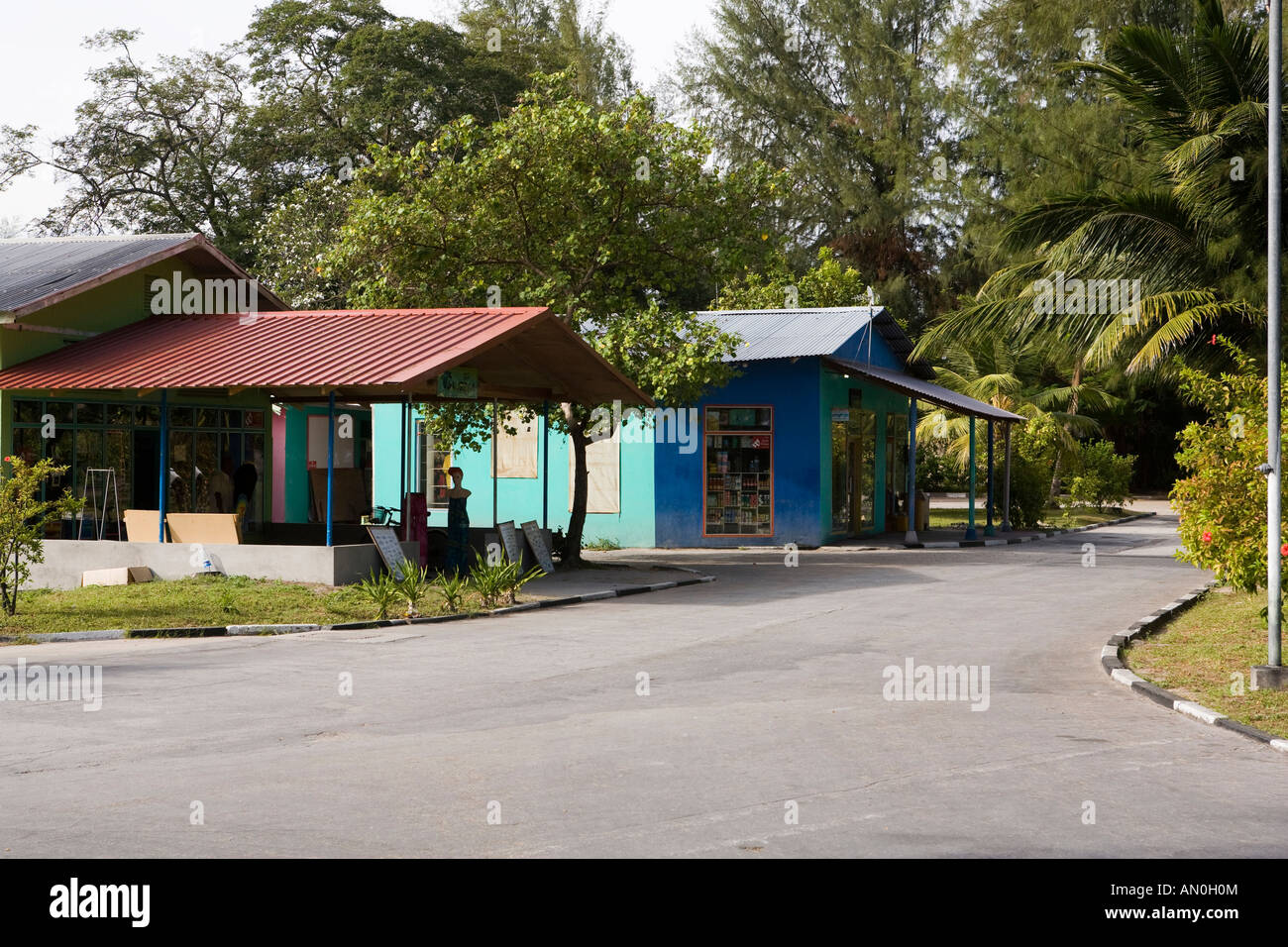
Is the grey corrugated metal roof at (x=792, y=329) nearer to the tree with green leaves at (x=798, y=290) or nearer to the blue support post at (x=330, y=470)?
the tree with green leaves at (x=798, y=290)

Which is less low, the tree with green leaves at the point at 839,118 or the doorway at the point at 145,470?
the tree with green leaves at the point at 839,118

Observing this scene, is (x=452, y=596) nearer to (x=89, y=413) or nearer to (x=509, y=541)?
(x=509, y=541)

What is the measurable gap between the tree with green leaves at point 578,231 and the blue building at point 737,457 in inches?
181

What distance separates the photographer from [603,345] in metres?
22.0

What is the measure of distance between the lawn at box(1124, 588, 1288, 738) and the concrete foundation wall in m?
10.5

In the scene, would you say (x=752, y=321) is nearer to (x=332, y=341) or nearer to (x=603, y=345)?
(x=603, y=345)

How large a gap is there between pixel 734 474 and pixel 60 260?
46.1 ft

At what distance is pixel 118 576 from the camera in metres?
19.2

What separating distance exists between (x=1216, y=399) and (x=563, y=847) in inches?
417

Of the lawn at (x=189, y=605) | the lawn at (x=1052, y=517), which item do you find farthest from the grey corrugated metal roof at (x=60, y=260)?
the lawn at (x=1052, y=517)

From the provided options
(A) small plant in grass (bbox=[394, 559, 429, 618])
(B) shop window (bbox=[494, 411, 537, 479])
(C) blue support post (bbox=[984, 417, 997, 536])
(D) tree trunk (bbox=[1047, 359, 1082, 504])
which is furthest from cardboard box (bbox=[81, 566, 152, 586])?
(D) tree trunk (bbox=[1047, 359, 1082, 504])

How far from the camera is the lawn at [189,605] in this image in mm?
15352

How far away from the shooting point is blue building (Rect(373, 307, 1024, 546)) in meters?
28.5
